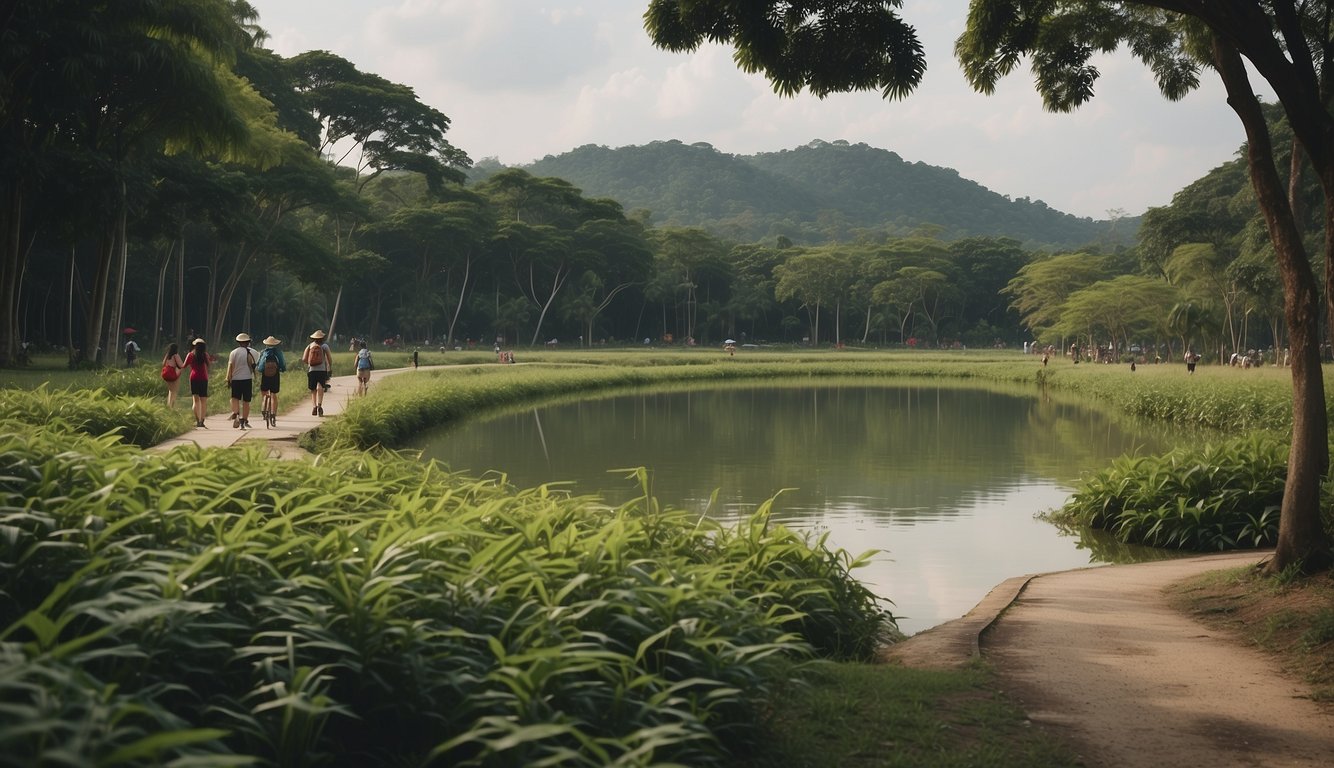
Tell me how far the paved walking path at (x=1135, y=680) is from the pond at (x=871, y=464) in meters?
1.28

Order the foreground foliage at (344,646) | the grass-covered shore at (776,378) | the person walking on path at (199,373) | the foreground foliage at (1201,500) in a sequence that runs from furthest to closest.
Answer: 1. the grass-covered shore at (776,378)
2. the person walking on path at (199,373)
3. the foreground foliage at (1201,500)
4. the foreground foliage at (344,646)

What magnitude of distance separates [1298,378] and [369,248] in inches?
2331

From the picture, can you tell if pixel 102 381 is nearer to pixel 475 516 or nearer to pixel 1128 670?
pixel 475 516

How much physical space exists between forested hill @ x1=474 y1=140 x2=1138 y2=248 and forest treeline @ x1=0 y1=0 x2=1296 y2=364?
8156cm

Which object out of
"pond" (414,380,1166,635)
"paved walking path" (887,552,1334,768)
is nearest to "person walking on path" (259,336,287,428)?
"pond" (414,380,1166,635)

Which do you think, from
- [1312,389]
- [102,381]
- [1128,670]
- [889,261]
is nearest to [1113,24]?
[1312,389]

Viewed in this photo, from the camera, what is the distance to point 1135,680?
6.19 m

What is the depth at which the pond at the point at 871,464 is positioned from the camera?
39.2 feet

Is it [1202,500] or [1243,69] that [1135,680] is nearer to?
[1243,69]

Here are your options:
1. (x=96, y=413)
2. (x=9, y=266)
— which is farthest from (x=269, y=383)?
(x=9, y=266)

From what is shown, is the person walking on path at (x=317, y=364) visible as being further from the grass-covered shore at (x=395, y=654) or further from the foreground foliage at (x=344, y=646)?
the foreground foliage at (x=344, y=646)

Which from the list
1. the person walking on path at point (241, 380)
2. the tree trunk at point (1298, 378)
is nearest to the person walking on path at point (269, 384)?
the person walking on path at point (241, 380)

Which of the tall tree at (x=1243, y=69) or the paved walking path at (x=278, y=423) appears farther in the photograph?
the paved walking path at (x=278, y=423)

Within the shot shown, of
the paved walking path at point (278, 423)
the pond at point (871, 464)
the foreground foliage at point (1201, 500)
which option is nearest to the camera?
the pond at point (871, 464)
